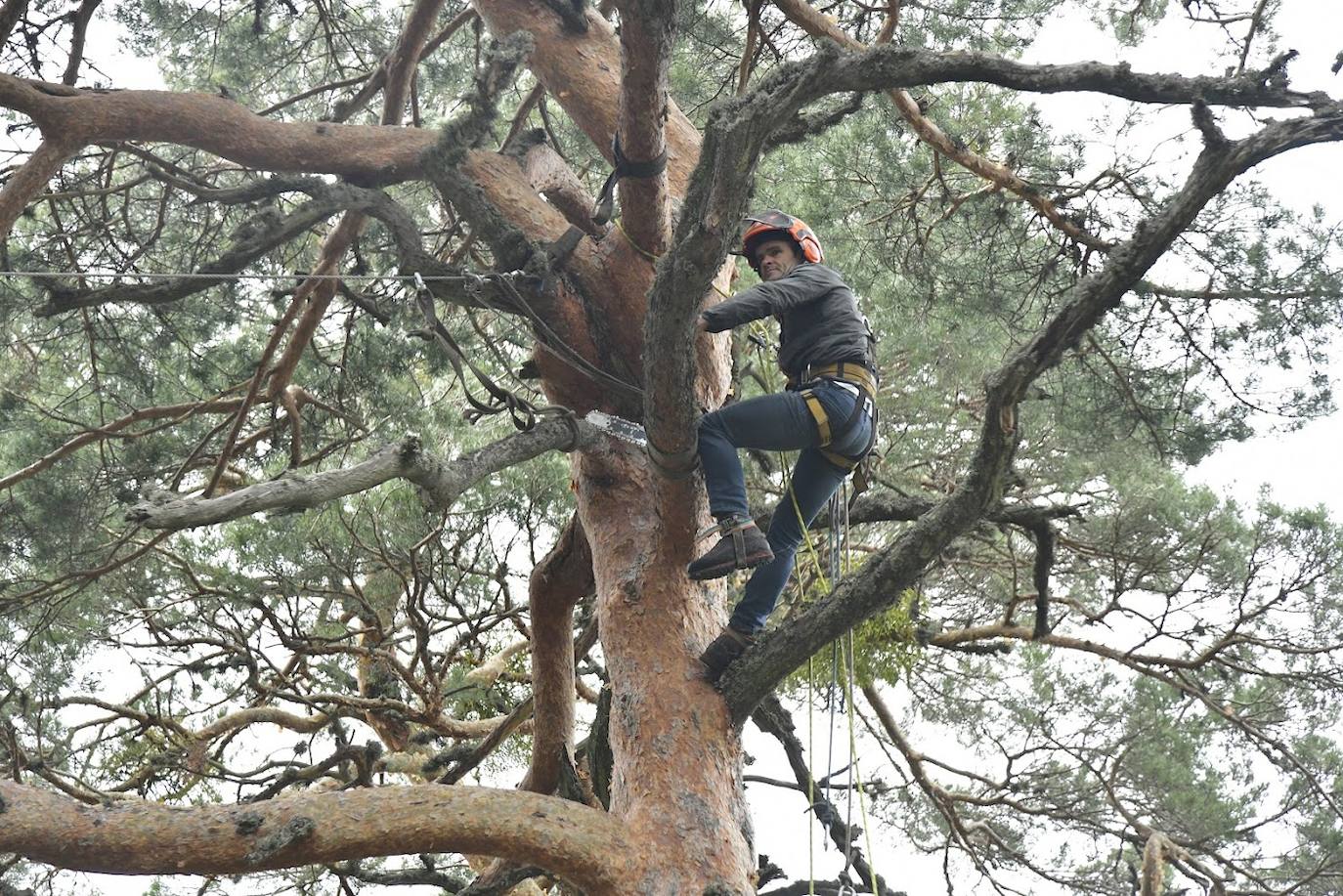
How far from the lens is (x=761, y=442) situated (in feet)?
11.6

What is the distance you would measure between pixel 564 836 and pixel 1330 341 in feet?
13.7

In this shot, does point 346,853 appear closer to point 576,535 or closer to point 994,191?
point 576,535

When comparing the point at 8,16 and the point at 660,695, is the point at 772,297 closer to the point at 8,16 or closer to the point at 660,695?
the point at 660,695

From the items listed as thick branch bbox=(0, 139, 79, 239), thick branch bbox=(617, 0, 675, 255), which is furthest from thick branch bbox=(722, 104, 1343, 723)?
thick branch bbox=(0, 139, 79, 239)

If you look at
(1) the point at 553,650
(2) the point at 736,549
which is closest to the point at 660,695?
(2) the point at 736,549

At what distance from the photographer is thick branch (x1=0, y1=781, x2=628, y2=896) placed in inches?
112

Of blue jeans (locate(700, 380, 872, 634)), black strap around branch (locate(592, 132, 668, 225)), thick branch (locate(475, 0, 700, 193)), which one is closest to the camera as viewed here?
blue jeans (locate(700, 380, 872, 634))

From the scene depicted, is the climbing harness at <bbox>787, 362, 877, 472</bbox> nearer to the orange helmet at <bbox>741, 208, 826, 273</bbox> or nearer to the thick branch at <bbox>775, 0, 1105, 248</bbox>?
the orange helmet at <bbox>741, 208, 826, 273</bbox>

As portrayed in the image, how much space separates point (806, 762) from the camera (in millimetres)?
4223

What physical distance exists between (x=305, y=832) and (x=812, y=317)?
2.12 metres

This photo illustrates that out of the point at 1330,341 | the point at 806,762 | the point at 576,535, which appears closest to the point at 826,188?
the point at 1330,341

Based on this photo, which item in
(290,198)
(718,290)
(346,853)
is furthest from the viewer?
(290,198)

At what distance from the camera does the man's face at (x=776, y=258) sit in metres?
3.95

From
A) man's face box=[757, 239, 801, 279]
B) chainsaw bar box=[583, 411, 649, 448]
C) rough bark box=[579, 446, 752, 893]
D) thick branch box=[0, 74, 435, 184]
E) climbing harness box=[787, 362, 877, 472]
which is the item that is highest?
thick branch box=[0, 74, 435, 184]
